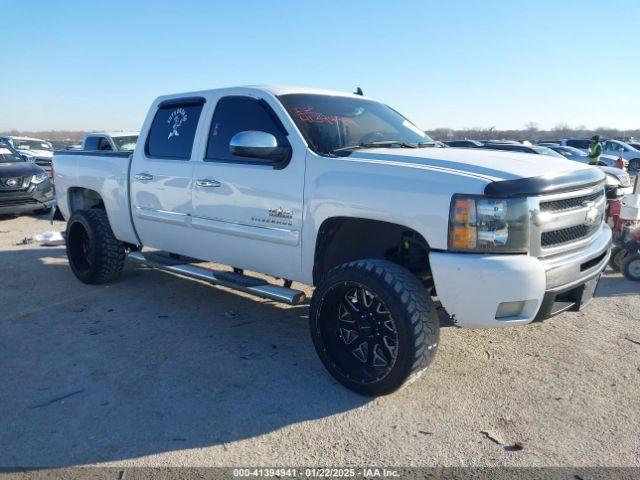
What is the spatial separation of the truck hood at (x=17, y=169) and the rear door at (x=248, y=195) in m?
8.38

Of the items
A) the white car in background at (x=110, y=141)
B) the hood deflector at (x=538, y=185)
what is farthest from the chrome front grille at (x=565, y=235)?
the white car in background at (x=110, y=141)

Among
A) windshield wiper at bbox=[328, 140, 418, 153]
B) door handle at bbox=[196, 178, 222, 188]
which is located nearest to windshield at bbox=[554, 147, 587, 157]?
windshield wiper at bbox=[328, 140, 418, 153]

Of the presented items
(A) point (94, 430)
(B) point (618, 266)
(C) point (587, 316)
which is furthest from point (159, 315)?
(B) point (618, 266)

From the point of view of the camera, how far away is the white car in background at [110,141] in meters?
11.3

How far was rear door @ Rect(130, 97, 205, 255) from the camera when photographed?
4809mm

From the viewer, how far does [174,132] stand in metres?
5.06

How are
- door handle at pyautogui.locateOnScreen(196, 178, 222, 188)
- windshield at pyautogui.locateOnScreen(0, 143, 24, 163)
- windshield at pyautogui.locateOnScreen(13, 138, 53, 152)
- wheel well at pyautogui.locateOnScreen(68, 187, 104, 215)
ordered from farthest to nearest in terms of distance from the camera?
1. windshield at pyautogui.locateOnScreen(13, 138, 53, 152)
2. windshield at pyautogui.locateOnScreen(0, 143, 24, 163)
3. wheel well at pyautogui.locateOnScreen(68, 187, 104, 215)
4. door handle at pyautogui.locateOnScreen(196, 178, 222, 188)

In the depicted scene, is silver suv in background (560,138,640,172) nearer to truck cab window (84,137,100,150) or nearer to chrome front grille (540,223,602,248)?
truck cab window (84,137,100,150)

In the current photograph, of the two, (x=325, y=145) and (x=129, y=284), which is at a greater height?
(x=325, y=145)

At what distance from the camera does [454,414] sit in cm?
326

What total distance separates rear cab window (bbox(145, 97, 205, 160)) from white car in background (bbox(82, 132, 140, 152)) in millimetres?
6362

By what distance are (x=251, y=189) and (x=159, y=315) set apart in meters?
1.75

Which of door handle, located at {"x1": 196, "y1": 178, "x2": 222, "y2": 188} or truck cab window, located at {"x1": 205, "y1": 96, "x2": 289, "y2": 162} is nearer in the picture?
truck cab window, located at {"x1": 205, "y1": 96, "x2": 289, "y2": 162}

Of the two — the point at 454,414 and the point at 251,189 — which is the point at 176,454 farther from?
the point at 251,189
